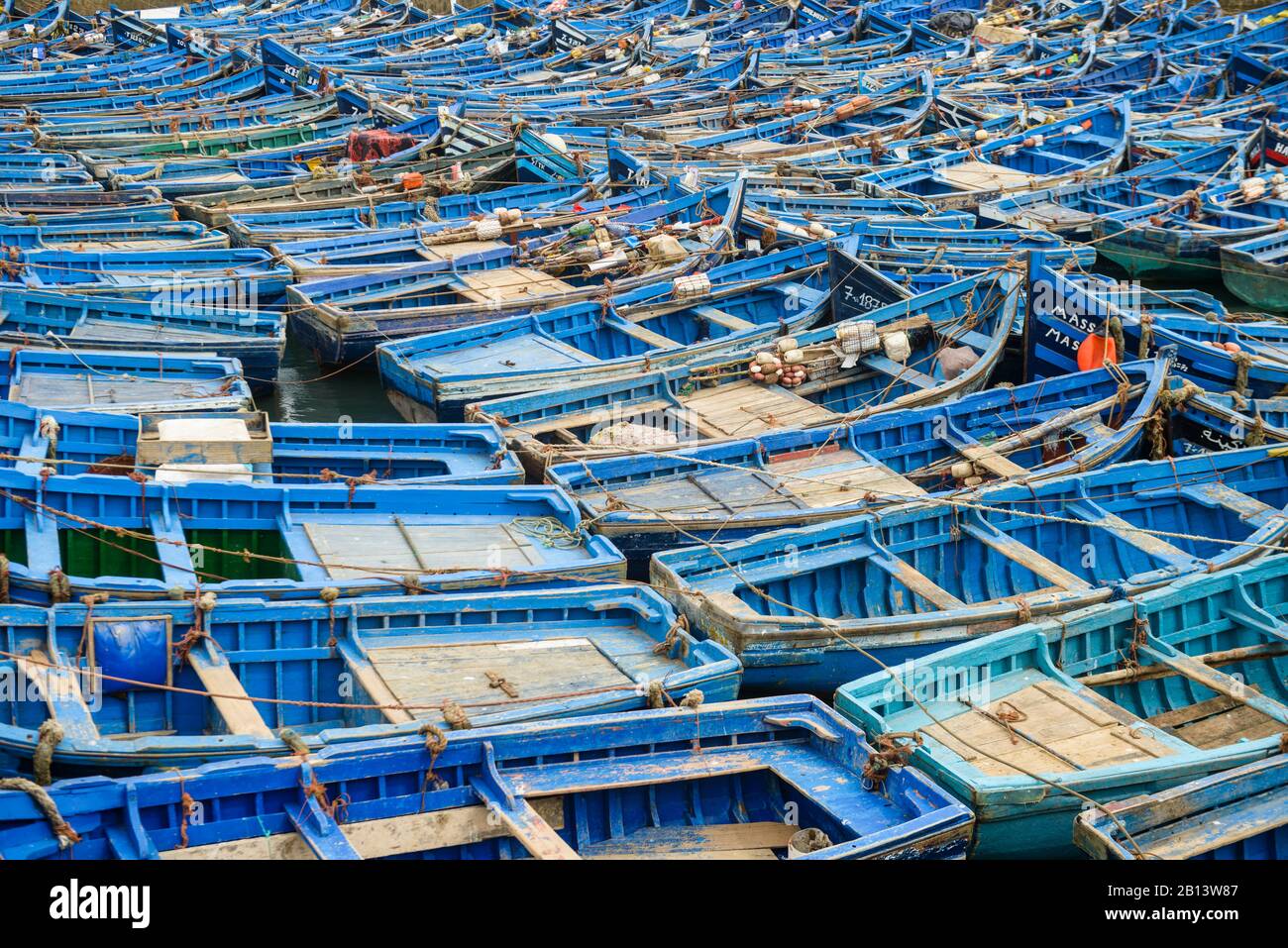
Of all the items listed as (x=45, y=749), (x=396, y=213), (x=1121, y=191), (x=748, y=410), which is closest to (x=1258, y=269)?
(x=1121, y=191)

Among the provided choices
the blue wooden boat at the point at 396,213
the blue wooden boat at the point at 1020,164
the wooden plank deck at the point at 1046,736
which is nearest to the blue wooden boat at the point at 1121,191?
the blue wooden boat at the point at 1020,164

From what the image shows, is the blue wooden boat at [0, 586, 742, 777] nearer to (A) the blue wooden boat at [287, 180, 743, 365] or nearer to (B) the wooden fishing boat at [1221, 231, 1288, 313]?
(A) the blue wooden boat at [287, 180, 743, 365]

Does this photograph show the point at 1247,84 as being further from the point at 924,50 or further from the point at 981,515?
the point at 981,515

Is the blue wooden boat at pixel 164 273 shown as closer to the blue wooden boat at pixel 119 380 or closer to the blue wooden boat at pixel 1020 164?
the blue wooden boat at pixel 119 380

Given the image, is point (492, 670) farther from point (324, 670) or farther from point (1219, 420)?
point (1219, 420)

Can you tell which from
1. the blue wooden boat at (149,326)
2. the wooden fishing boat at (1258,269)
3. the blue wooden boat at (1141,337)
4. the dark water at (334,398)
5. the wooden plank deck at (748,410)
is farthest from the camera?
the wooden fishing boat at (1258,269)

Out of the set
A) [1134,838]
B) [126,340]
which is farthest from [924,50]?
[1134,838]
